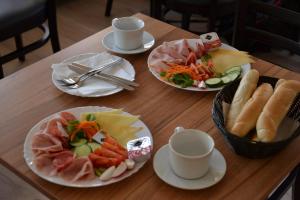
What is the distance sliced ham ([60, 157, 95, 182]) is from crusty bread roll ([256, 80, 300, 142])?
0.35 metres

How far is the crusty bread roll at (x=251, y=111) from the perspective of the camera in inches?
36.3

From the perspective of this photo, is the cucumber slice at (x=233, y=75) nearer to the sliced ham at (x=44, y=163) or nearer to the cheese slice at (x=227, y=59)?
the cheese slice at (x=227, y=59)

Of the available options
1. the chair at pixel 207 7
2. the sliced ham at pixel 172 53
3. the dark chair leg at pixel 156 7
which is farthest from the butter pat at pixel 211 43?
the dark chair leg at pixel 156 7

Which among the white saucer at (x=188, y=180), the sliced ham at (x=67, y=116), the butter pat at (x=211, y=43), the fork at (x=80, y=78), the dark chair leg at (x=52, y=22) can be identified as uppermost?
the butter pat at (x=211, y=43)

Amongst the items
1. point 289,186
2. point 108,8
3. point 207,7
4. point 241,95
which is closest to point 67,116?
point 241,95

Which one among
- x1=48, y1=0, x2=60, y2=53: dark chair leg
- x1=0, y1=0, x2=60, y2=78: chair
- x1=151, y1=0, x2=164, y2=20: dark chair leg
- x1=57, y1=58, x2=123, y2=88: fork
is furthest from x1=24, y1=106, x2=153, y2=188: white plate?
x1=151, y1=0, x2=164, y2=20: dark chair leg

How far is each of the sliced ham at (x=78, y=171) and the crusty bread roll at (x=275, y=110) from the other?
0.35m

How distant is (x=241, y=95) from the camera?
101 cm

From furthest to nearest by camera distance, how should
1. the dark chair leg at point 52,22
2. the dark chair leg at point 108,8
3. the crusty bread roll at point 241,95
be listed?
the dark chair leg at point 108,8, the dark chair leg at point 52,22, the crusty bread roll at point 241,95

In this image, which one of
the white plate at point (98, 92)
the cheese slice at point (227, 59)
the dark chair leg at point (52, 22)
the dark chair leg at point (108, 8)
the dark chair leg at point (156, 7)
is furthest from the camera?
the dark chair leg at point (108, 8)

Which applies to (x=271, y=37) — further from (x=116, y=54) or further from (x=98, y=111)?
(x=98, y=111)

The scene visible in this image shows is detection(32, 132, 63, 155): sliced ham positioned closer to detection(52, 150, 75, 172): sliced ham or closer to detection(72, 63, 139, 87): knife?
detection(52, 150, 75, 172): sliced ham

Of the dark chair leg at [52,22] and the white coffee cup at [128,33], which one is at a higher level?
the white coffee cup at [128,33]

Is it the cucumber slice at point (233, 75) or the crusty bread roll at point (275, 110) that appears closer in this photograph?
the crusty bread roll at point (275, 110)
